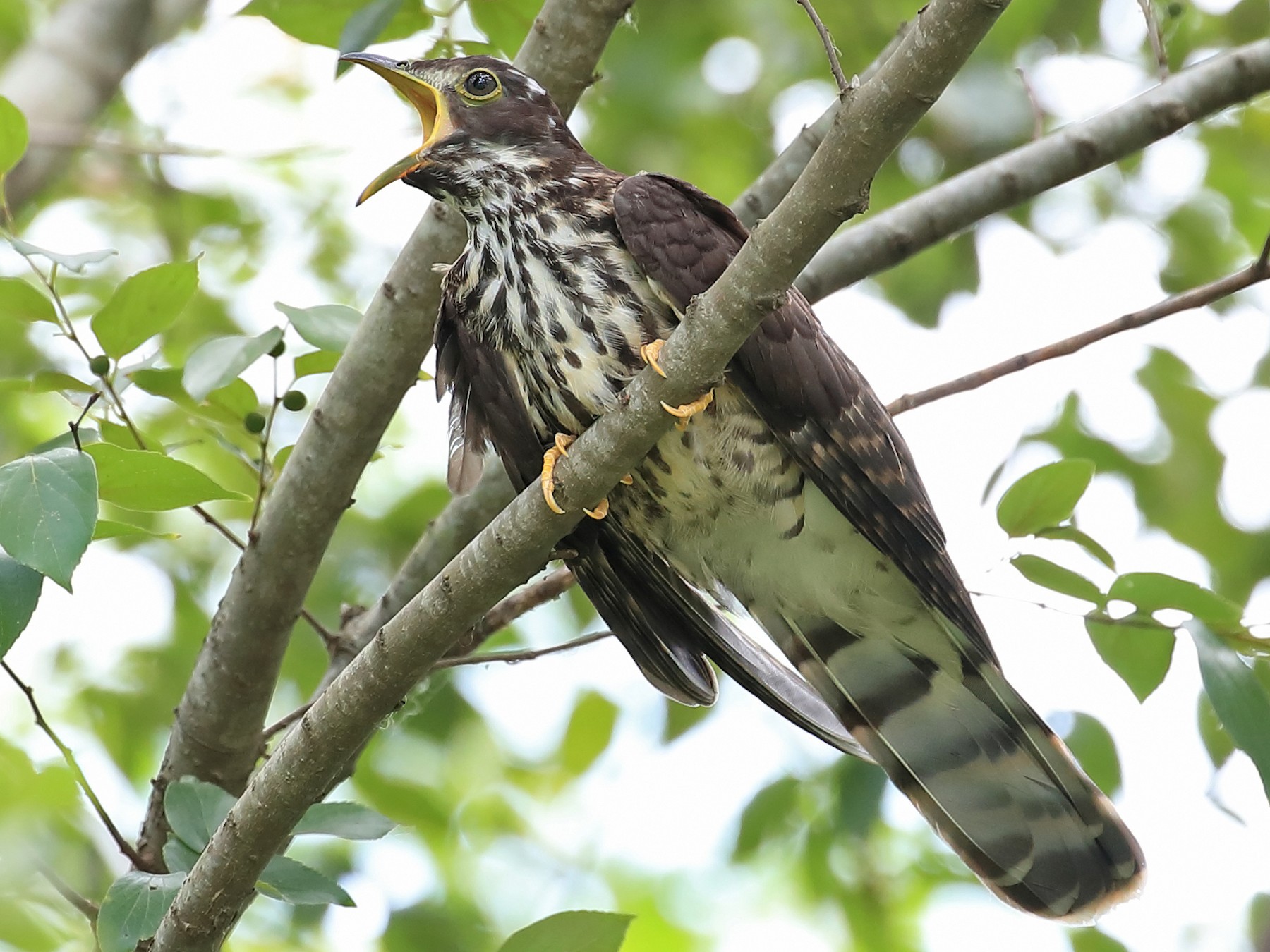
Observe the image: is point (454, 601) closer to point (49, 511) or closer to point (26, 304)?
point (49, 511)

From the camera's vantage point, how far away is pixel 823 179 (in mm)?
1742

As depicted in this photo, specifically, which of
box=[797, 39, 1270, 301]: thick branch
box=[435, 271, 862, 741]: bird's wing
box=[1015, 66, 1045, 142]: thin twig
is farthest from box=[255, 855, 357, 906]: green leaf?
box=[1015, 66, 1045, 142]: thin twig

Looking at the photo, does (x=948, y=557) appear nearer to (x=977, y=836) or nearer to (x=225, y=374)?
(x=977, y=836)

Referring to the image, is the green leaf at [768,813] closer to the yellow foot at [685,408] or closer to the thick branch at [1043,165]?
the thick branch at [1043,165]

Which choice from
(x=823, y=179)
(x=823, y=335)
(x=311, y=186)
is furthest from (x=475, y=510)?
(x=311, y=186)

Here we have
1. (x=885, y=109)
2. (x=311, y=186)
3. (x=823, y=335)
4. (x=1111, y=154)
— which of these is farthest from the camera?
(x=311, y=186)

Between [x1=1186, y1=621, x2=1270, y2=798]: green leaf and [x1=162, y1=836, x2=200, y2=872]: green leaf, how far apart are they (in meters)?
1.74

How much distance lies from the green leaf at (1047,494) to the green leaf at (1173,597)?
19cm

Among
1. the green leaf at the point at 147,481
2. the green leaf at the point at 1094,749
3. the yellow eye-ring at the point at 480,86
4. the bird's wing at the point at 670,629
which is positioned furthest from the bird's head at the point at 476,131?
the green leaf at the point at 1094,749

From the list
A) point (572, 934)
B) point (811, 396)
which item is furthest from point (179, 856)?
point (811, 396)

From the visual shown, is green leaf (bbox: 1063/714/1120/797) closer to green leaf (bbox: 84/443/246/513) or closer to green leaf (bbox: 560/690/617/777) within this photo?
green leaf (bbox: 560/690/617/777)

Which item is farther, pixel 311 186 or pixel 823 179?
pixel 311 186

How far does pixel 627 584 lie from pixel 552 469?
37.8 inches

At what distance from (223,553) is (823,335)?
3290mm
